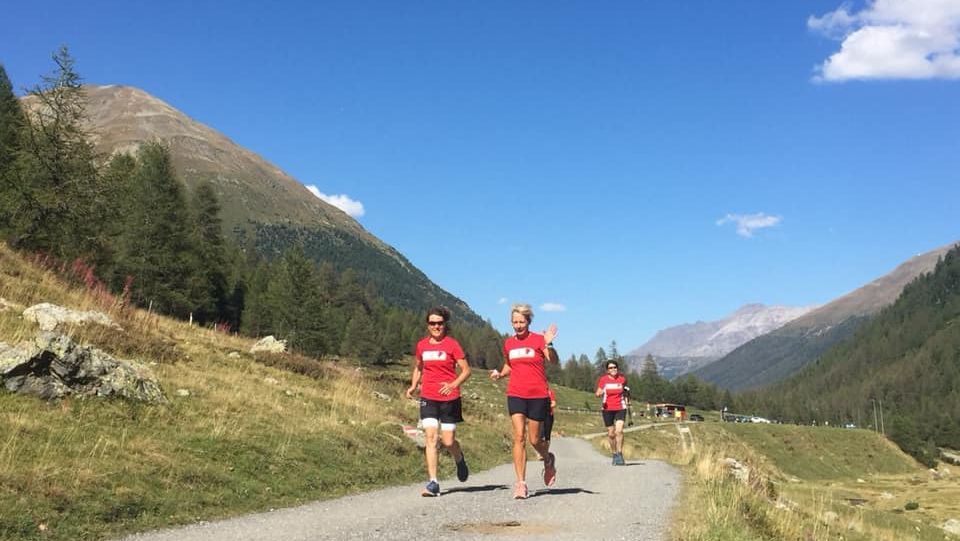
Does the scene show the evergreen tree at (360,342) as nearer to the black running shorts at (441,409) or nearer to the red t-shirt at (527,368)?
the black running shorts at (441,409)

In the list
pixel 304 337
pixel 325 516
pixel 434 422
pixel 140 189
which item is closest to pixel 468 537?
pixel 325 516

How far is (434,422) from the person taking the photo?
10.7m

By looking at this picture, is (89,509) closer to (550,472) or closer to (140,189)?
(550,472)

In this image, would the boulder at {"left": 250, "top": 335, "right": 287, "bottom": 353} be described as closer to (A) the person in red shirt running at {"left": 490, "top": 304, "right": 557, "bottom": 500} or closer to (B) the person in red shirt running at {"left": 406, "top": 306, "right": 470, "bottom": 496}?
(B) the person in red shirt running at {"left": 406, "top": 306, "right": 470, "bottom": 496}

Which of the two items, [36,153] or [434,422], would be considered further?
[36,153]

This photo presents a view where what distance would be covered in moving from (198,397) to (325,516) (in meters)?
6.73

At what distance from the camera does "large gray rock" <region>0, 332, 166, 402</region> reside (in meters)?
10.8

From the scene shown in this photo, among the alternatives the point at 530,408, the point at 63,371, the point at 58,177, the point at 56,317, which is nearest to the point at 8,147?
the point at 58,177

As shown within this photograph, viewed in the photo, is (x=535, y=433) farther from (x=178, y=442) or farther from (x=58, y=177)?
(x=58, y=177)

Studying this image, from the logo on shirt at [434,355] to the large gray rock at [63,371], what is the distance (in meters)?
5.62

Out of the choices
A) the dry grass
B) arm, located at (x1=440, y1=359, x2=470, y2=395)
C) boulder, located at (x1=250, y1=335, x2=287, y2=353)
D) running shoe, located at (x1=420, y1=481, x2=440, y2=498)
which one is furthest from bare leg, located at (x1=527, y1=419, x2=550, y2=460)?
boulder, located at (x1=250, y1=335, x2=287, y2=353)

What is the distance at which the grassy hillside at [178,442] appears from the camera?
7992 millimetres

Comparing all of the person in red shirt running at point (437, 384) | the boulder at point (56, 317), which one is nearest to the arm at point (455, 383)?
the person in red shirt running at point (437, 384)

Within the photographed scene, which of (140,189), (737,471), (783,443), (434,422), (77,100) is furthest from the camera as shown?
(783,443)
